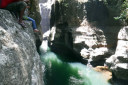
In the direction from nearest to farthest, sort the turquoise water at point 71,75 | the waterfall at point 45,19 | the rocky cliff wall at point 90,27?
the turquoise water at point 71,75 → the rocky cliff wall at point 90,27 → the waterfall at point 45,19

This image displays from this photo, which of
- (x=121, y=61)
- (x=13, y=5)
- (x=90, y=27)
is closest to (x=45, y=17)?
(x=90, y=27)

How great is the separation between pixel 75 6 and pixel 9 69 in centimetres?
1647

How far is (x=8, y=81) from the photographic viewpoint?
2494 millimetres

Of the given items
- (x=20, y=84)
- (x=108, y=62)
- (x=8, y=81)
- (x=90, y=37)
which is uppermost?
(x=8, y=81)

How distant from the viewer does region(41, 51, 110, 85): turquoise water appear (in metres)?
12.1

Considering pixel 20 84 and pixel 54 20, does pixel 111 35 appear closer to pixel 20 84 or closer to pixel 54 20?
pixel 54 20

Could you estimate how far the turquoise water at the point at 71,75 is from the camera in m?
12.1

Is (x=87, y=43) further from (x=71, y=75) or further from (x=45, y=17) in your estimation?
(x=45, y=17)

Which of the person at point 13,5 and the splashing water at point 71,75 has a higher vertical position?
the person at point 13,5

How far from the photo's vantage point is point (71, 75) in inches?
527

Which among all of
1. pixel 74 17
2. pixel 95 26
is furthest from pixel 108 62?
pixel 74 17

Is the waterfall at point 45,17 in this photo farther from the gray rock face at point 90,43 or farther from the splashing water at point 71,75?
the splashing water at point 71,75

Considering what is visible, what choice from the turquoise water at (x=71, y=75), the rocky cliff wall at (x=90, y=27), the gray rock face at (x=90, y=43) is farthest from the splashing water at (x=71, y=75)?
the rocky cliff wall at (x=90, y=27)

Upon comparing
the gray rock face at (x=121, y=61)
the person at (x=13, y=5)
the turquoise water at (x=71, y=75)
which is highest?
the person at (x=13, y=5)
